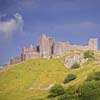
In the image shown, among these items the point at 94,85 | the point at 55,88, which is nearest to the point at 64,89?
the point at 55,88

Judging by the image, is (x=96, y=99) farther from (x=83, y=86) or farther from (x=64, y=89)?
(x=64, y=89)

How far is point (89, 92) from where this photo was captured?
6811 inches

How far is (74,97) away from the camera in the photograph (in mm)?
169500

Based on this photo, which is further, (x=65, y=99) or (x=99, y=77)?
(x=99, y=77)

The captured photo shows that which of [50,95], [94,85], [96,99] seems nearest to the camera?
[96,99]

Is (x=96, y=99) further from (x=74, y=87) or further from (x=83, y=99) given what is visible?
(x=74, y=87)

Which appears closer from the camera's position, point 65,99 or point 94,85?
point 65,99

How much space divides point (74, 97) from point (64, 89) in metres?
27.5

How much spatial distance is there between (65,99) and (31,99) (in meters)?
34.2

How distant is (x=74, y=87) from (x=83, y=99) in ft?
67.0

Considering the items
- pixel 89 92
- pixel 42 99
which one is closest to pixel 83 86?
pixel 89 92

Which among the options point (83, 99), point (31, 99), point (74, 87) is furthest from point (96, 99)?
point (31, 99)

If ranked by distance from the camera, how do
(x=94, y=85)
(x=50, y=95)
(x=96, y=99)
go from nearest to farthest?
(x=96, y=99)
(x=94, y=85)
(x=50, y=95)

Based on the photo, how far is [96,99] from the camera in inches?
6526
